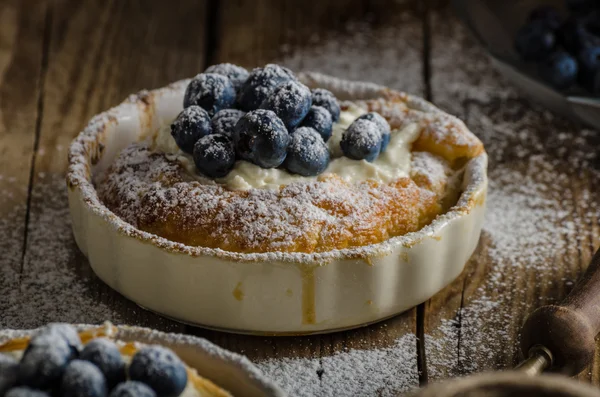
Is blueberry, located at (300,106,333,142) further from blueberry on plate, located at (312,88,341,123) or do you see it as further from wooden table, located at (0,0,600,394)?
wooden table, located at (0,0,600,394)

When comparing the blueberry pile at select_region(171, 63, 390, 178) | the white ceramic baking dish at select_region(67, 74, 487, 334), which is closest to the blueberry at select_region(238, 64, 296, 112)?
the blueberry pile at select_region(171, 63, 390, 178)

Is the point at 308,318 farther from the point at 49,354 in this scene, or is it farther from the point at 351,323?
the point at 49,354

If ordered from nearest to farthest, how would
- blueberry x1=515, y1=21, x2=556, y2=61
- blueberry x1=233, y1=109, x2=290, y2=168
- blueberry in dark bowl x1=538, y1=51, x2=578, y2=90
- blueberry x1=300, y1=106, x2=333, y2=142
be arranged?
blueberry x1=233, y1=109, x2=290, y2=168, blueberry x1=300, y1=106, x2=333, y2=142, blueberry in dark bowl x1=538, y1=51, x2=578, y2=90, blueberry x1=515, y1=21, x2=556, y2=61

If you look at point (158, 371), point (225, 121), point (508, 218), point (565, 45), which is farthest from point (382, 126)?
point (565, 45)

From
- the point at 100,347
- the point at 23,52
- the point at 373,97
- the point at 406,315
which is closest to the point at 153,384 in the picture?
the point at 100,347

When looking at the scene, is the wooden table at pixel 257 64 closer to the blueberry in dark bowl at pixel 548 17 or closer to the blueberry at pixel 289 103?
the blueberry in dark bowl at pixel 548 17

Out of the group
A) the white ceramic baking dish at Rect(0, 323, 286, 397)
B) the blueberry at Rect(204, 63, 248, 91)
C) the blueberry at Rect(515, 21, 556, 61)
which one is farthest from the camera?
the blueberry at Rect(515, 21, 556, 61)
